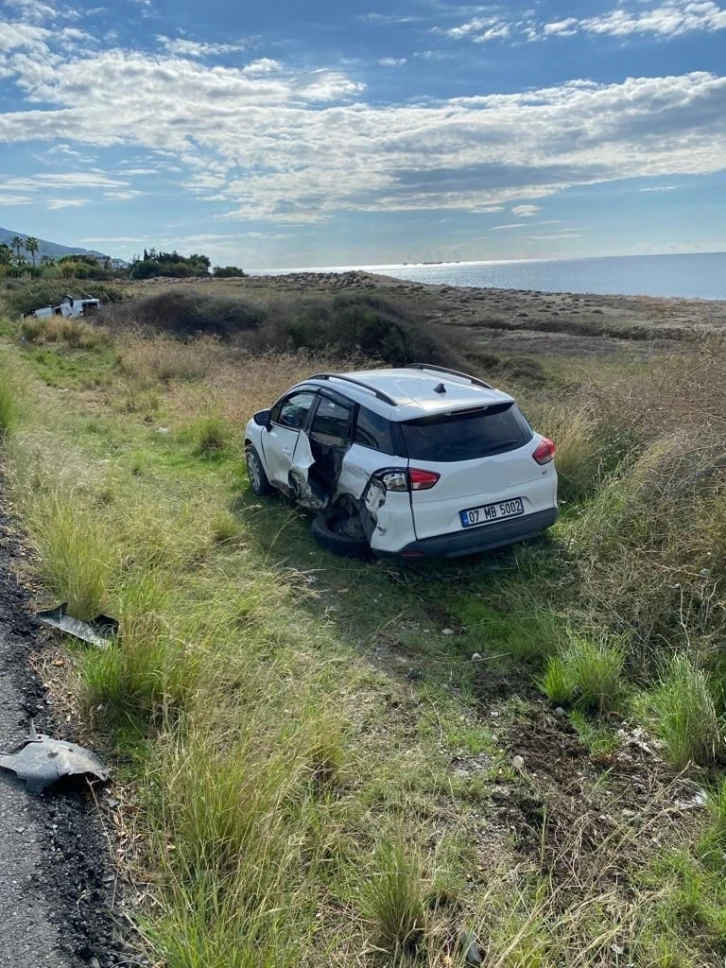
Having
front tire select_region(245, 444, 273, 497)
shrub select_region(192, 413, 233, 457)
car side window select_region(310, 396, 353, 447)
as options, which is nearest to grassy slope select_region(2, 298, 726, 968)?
car side window select_region(310, 396, 353, 447)

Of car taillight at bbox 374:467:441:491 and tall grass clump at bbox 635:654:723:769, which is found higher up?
car taillight at bbox 374:467:441:491

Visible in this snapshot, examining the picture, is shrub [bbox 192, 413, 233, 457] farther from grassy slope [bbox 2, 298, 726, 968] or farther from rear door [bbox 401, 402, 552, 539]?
rear door [bbox 401, 402, 552, 539]

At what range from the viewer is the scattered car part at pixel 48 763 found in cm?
304

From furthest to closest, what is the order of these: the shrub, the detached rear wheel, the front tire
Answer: the shrub < the front tire < the detached rear wheel

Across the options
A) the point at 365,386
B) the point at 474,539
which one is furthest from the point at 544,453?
the point at 365,386

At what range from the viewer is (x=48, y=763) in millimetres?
3117

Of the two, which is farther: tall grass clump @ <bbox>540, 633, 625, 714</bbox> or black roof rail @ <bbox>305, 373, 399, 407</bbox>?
black roof rail @ <bbox>305, 373, 399, 407</bbox>

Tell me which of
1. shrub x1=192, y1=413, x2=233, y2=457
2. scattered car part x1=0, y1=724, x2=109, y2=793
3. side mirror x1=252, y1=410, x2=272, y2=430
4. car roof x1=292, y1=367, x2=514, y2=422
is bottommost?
scattered car part x1=0, y1=724, x2=109, y2=793

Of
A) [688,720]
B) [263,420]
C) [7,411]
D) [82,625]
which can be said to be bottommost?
[688,720]

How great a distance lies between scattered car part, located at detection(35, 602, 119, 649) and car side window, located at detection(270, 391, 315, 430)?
335cm

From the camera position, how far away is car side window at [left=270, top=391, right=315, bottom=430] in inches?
292

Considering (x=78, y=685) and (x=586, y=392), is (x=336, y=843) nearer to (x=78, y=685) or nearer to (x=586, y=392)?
(x=78, y=685)

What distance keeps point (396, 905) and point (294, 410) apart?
5752 millimetres

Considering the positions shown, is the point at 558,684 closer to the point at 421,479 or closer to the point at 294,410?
the point at 421,479
